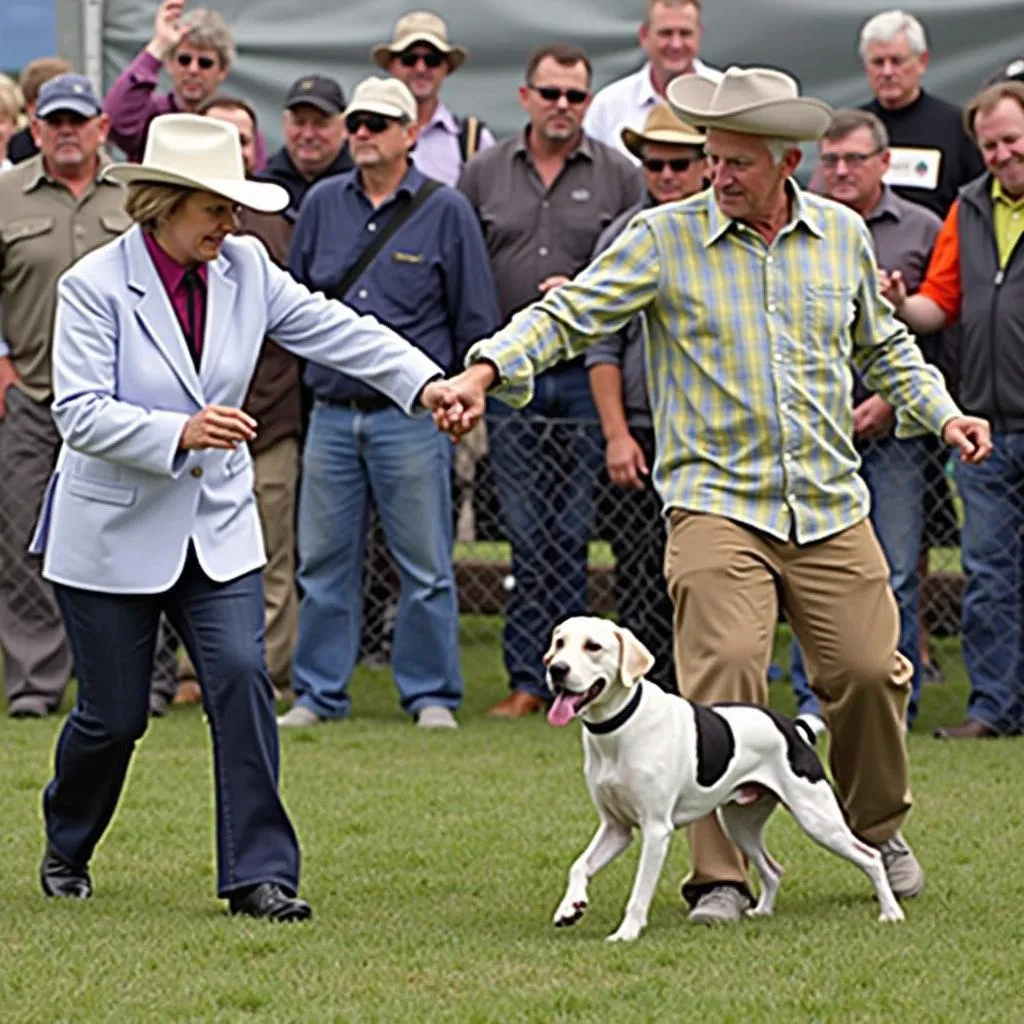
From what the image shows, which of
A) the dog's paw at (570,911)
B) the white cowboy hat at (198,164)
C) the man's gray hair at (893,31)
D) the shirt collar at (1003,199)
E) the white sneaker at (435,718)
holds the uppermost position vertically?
the white cowboy hat at (198,164)

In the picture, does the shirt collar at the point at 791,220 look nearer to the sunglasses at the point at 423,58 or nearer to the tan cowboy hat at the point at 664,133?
the tan cowboy hat at the point at 664,133

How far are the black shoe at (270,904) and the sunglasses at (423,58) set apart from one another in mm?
5908

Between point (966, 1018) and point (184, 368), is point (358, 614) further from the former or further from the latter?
point (966, 1018)

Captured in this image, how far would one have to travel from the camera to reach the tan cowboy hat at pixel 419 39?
38.5ft

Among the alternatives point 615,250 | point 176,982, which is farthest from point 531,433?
point 176,982

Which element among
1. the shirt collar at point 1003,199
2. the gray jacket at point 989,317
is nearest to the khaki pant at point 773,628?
the gray jacket at point 989,317

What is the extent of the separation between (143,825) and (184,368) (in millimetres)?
2203

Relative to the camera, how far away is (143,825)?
8.27 m

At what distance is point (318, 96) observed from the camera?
1130 centimetres

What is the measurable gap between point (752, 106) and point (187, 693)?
5512 millimetres

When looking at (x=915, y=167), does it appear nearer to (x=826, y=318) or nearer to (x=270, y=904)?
(x=826, y=318)

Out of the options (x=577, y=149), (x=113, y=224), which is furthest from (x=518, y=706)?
(x=113, y=224)

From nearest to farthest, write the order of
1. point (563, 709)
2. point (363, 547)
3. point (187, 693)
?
point (563, 709) → point (363, 547) → point (187, 693)

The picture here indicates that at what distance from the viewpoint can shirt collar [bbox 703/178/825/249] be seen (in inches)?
265
